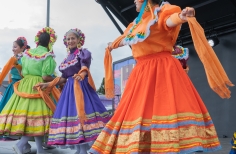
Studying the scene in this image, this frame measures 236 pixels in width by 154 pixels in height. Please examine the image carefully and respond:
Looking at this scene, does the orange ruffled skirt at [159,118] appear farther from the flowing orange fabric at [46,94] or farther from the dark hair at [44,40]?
the dark hair at [44,40]

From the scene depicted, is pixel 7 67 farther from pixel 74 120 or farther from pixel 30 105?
pixel 74 120

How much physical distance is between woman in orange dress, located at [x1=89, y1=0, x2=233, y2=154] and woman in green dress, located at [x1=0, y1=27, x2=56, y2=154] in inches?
69.7

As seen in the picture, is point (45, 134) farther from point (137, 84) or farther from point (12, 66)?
point (137, 84)

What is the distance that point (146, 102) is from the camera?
241cm

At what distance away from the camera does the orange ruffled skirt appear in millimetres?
2238

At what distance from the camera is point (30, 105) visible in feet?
13.8

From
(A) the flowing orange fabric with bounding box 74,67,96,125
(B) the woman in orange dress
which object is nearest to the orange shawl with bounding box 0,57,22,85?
(A) the flowing orange fabric with bounding box 74,67,96,125

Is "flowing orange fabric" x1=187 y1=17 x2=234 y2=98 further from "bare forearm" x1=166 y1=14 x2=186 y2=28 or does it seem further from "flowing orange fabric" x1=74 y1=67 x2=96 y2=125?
"flowing orange fabric" x1=74 y1=67 x2=96 y2=125

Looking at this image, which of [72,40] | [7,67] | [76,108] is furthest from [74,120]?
[7,67]

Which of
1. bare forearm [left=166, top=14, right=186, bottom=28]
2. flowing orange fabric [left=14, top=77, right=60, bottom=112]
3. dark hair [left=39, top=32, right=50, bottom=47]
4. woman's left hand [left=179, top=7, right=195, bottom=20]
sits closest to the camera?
woman's left hand [left=179, top=7, right=195, bottom=20]

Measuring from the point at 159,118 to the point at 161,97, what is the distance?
0.16m

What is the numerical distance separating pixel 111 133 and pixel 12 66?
267 cm

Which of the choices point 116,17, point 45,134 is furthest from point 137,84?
point 116,17

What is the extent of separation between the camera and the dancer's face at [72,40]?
13.7 feet
